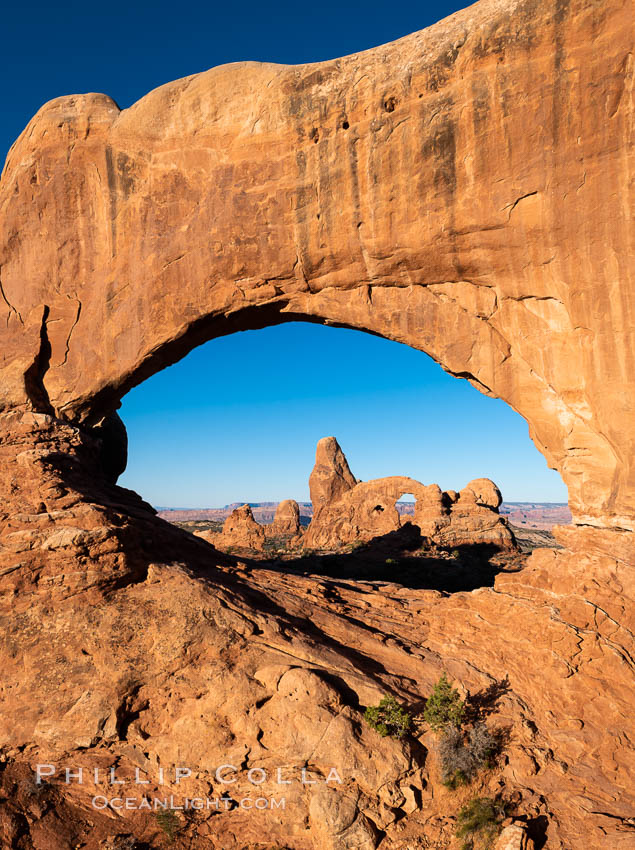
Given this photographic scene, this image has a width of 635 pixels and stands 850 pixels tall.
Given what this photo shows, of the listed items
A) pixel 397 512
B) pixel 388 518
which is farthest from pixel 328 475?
pixel 397 512

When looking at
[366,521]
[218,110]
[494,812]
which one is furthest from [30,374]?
[366,521]

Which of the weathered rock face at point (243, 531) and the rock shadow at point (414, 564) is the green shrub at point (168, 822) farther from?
the weathered rock face at point (243, 531)

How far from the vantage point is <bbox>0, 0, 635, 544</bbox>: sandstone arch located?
1146 centimetres

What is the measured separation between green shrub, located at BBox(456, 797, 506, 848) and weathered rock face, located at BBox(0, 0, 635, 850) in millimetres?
354

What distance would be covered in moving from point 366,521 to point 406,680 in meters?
36.6

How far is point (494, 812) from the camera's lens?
28.2ft

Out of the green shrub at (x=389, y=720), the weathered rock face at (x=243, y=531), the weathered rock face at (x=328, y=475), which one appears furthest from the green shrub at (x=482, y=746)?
the weathered rock face at (x=328, y=475)

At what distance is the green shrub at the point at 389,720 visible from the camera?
371 inches

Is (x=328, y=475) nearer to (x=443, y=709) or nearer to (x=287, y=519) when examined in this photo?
(x=287, y=519)

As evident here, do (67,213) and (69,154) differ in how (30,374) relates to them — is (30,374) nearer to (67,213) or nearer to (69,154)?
(67,213)

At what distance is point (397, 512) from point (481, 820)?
37.8 meters

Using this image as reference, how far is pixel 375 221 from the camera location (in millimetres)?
13297

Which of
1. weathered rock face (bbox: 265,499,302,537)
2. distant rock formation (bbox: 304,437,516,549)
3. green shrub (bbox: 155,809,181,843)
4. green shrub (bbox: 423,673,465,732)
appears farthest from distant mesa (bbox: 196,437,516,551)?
green shrub (bbox: 155,809,181,843)

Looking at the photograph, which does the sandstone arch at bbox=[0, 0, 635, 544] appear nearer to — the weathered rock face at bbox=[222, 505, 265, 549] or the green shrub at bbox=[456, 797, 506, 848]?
the green shrub at bbox=[456, 797, 506, 848]
